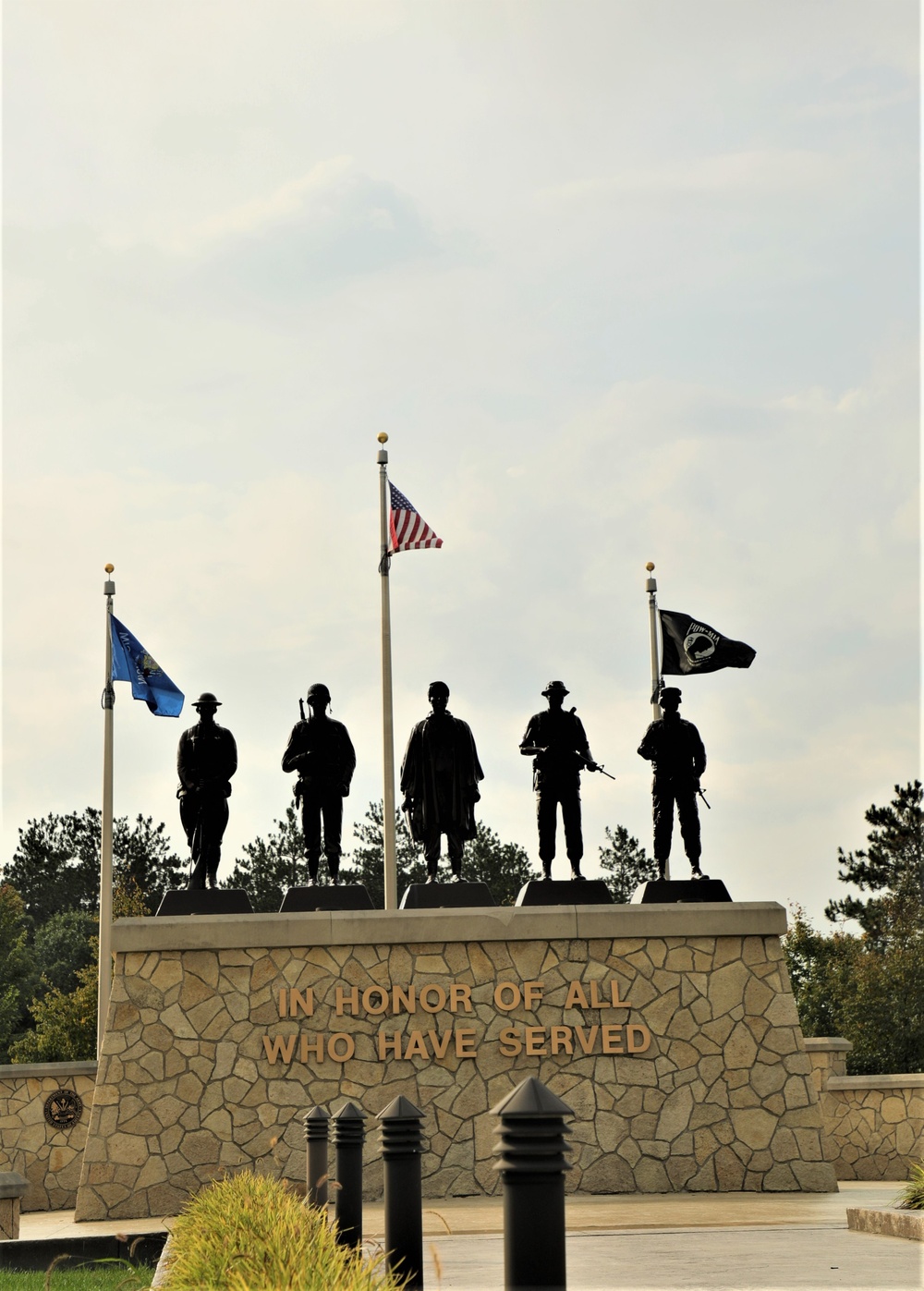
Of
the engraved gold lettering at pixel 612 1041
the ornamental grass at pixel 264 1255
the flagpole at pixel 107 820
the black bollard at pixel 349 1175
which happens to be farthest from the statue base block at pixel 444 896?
the ornamental grass at pixel 264 1255

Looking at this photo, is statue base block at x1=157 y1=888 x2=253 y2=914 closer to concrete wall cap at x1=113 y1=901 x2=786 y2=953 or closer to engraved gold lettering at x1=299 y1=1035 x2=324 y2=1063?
concrete wall cap at x1=113 y1=901 x2=786 y2=953

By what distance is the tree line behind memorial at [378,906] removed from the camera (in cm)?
4200

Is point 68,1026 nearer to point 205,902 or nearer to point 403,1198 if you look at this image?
point 205,902

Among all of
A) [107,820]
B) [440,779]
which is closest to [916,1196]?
[440,779]

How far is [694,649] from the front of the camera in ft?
60.9

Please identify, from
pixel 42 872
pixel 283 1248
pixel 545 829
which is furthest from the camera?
pixel 42 872

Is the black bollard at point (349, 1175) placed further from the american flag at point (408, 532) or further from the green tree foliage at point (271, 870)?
the green tree foliage at point (271, 870)

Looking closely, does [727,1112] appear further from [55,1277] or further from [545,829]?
[55,1277]

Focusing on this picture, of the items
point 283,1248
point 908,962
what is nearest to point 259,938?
point 283,1248

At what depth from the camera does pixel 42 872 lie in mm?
67188

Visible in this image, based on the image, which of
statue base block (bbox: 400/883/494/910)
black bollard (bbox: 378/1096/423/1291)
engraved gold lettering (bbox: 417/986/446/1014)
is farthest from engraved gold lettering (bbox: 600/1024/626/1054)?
black bollard (bbox: 378/1096/423/1291)

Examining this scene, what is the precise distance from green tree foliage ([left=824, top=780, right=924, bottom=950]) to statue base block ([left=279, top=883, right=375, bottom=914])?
35.8 metres

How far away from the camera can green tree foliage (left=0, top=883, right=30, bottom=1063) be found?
45500 millimetres

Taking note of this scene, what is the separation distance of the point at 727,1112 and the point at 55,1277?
7007 mm
